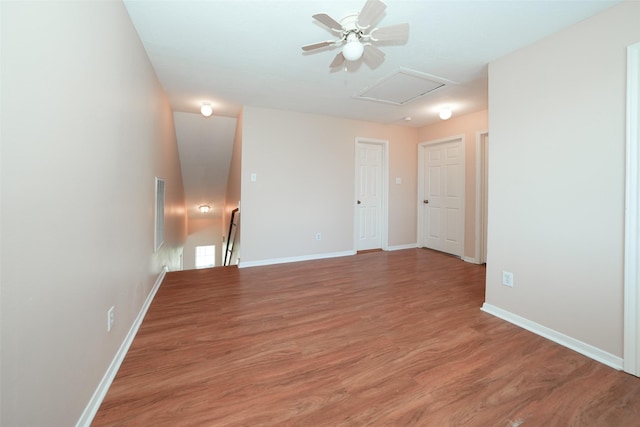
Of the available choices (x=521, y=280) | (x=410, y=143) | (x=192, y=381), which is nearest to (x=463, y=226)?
(x=410, y=143)

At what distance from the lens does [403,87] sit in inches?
120

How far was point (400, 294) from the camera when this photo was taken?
112 inches

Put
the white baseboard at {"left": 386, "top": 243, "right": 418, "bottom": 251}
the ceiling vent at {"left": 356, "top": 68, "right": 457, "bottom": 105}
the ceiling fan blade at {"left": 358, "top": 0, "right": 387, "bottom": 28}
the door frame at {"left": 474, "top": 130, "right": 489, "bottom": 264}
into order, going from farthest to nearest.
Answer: the white baseboard at {"left": 386, "top": 243, "right": 418, "bottom": 251}
the door frame at {"left": 474, "top": 130, "right": 489, "bottom": 264}
the ceiling vent at {"left": 356, "top": 68, "right": 457, "bottom": 105}
the ceiling fan blade at {"left": 358, "top": 0, "right": 387, "bottom": 28}

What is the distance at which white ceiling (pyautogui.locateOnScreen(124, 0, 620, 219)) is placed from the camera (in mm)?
1744

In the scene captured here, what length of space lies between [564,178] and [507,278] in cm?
97

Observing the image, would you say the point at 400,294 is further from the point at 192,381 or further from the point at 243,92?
the point at 243,92

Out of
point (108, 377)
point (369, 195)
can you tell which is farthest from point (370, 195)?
point (108, 377)

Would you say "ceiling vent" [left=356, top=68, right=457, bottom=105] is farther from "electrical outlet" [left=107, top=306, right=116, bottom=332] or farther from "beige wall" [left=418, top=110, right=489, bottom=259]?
"electrical outlet" [left=107, top=306, right=116, bottom=332]

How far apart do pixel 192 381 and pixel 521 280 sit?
2691 mm

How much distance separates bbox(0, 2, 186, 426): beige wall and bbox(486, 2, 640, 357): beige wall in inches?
121

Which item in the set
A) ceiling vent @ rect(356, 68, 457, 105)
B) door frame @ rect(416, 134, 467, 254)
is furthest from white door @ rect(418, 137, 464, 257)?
ceiling vent @ rect(356, 68, 457, 105)

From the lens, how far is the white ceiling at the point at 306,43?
1.74 meters

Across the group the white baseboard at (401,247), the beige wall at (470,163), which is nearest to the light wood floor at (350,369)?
the beige wall at (470,163)

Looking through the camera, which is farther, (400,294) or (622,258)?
(400,294)
